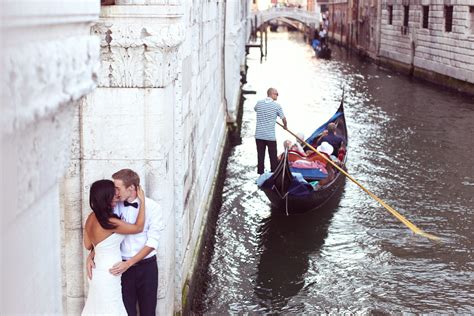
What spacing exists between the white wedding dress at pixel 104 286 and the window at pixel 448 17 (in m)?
14.7

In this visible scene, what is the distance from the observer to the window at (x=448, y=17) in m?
16.1

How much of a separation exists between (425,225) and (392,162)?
2.39 metres

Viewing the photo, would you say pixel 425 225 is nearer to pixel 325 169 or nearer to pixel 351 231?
pixel 351 231

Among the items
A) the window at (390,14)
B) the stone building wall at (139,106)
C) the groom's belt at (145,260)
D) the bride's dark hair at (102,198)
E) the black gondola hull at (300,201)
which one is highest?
the window at (390,14)

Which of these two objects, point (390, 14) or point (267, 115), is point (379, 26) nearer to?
point (390, 14)

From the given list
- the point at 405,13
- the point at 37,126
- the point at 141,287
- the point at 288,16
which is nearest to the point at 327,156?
the point at 141,287

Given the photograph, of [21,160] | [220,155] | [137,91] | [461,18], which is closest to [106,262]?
[137,91]

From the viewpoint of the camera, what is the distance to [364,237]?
5730mm

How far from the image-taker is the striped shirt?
6539 mm

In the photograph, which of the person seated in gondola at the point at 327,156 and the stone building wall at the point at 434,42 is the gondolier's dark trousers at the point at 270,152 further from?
the stone building wall at the point at 434,42

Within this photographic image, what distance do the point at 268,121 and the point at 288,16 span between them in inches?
1157

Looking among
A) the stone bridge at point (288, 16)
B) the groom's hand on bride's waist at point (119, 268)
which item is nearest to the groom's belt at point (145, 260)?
the groom's hand on bride's waist at point (119, 268)

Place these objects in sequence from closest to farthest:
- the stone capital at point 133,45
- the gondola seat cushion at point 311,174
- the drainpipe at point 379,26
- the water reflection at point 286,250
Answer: the stone capital at point 133,45 → the water reflection at point 286,250 → the gondola seat cushion at point 311,174 → the drainpipe at point 379,26

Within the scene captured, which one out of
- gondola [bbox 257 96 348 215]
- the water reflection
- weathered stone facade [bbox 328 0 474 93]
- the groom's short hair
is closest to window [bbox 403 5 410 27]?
weathered stone facade [bbox 328 0 474 93]
